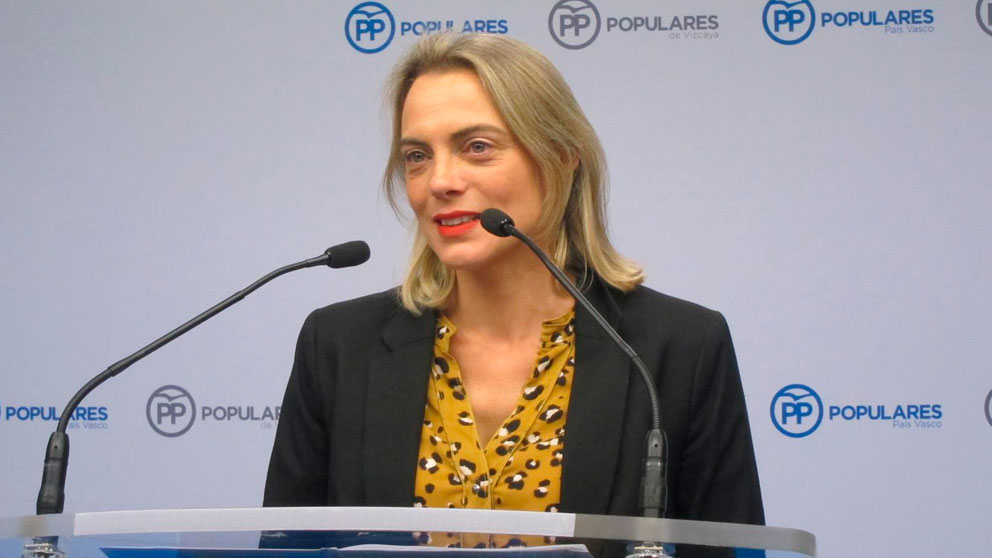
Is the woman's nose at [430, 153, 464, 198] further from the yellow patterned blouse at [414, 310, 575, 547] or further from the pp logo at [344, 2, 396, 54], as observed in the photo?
the pp logo at [344, 2, 396, 54]

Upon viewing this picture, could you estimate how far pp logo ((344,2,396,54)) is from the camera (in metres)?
3.49

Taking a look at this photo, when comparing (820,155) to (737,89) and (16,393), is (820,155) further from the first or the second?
(16,393)

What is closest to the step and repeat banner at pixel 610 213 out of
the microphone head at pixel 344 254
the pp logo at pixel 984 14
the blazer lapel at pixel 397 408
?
the pp logo at pixel 984 14

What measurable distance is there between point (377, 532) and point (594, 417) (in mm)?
832

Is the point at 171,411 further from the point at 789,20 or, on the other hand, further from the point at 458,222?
the point at 789,20

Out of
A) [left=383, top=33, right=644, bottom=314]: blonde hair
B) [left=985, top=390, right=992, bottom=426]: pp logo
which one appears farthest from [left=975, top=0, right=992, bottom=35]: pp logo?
[left=383, top=33, right=644, bottom=314]: blonde hair

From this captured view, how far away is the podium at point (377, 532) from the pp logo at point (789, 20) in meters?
2.31

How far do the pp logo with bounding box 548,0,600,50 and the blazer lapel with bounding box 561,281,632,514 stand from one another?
1401 mm

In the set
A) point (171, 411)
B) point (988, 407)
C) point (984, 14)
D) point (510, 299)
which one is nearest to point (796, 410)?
point (988, 407)

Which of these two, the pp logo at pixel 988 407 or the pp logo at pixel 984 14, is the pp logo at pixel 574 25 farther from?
the pp logo at pixel 988 407

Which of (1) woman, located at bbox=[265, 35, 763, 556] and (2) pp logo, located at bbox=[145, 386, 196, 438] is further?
(2) pp logo, located at bbox=[145, 386, 196, 438]

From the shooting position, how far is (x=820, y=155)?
11.0 feet

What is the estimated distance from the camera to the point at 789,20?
338cm

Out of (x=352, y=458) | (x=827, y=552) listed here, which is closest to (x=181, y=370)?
(x=352, y=458)
